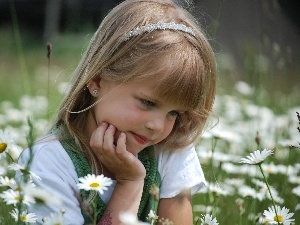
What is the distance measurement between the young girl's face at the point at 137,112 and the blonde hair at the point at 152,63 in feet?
0.06

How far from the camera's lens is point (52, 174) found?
5.21ft

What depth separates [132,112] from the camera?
153cm

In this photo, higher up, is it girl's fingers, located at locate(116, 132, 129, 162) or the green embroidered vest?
girl's fingers, located at locate(116, 132, 129, 162)

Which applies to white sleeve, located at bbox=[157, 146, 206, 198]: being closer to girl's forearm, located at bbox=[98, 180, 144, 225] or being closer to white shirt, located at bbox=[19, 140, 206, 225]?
white shirt, located at bbox=[19, 140, 206, 225]

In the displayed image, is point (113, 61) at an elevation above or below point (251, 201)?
above

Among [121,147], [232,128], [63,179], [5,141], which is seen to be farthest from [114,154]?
[232,128]

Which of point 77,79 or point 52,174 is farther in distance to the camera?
point 77,79

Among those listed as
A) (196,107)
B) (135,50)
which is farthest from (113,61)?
(196,107)

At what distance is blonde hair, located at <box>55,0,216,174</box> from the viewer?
1580 mm

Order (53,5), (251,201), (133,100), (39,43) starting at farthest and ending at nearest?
(53,5) < (39,43) < (251,201) < (133,100)

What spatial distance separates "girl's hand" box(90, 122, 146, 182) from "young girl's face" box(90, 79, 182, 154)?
2cm

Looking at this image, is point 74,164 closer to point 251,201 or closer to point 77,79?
point 77,79

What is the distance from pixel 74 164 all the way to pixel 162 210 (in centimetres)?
27

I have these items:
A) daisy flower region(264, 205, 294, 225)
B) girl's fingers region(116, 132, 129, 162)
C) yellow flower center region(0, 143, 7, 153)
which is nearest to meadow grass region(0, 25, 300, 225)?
daisy flower region(264, 205, 294, 225)
